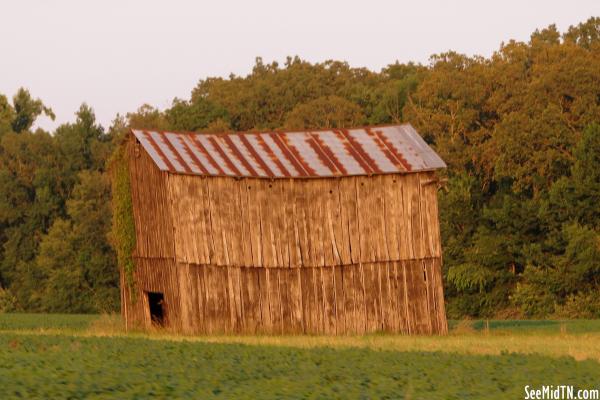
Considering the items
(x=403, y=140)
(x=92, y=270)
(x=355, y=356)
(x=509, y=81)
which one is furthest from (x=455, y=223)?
(x=355, y=356)

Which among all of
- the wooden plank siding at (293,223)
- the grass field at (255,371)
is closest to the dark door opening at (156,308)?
the wooden plank siding at (293,223)

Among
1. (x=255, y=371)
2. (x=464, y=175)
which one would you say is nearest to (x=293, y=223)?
(x=255, y=371)

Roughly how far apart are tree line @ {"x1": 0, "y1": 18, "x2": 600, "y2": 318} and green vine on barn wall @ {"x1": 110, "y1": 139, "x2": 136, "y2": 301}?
44.8ft

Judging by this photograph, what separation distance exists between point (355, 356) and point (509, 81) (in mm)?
43945

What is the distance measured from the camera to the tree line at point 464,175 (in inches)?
2328

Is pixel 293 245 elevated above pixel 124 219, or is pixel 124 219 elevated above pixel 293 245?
pixel 124 219

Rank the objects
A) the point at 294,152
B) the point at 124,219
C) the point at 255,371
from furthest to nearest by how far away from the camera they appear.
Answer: the point at 124,219
the point at 294,152
the point at 255,371

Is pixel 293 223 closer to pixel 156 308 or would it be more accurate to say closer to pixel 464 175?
pixel 156 308

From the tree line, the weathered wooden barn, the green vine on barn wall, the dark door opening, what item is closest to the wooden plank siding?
the weathered wooden barn

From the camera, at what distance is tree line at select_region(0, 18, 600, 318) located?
Answer: 5912 centimetres

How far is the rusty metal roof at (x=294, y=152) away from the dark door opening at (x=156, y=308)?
15.2 feet

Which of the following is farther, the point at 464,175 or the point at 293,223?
the point at 464,175

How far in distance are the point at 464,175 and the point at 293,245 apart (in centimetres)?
3024

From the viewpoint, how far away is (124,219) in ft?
128
